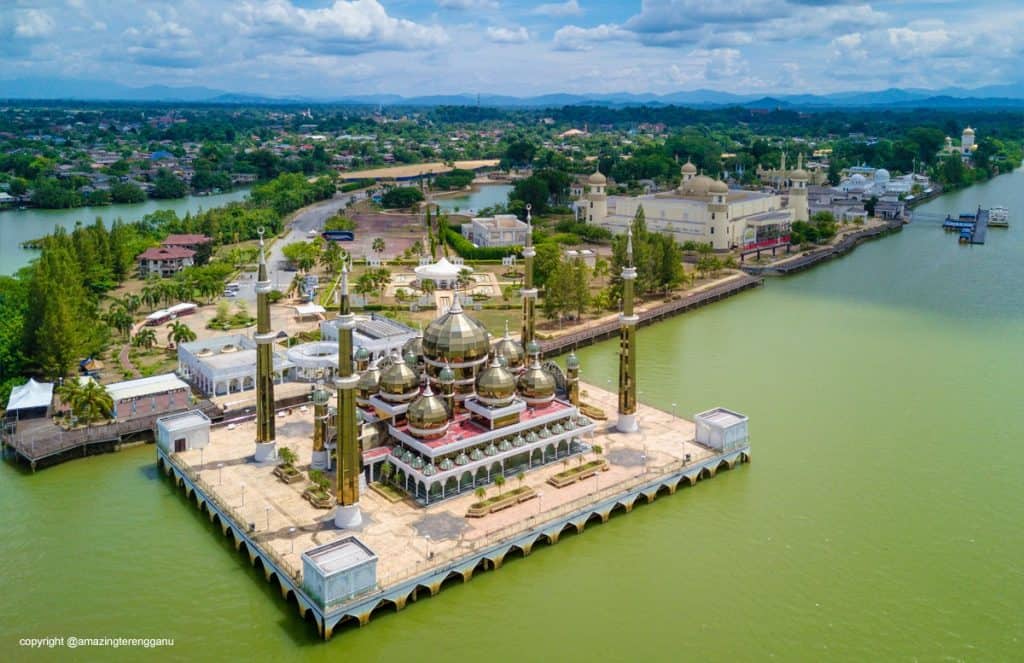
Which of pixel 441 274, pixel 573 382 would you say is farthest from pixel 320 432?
pixel 441 274

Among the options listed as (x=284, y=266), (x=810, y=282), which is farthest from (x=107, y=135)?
(x=810, y=282)

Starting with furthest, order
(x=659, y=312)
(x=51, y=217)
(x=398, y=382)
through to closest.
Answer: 1. (x=51, y=217)
2. (x=659, y=312)
3. (x=398, y=382)

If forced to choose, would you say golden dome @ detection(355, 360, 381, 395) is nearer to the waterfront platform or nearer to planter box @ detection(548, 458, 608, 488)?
the waterfront platform

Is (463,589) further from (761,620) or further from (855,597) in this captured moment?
(855,597)

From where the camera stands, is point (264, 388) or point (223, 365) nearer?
point (264, 388)

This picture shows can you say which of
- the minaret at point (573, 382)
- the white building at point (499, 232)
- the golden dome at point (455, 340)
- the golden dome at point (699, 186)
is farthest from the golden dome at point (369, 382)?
the golden dome at point (699, 186)

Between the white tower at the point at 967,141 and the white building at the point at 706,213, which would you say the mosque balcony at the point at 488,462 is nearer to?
the white building at the point at 706,213

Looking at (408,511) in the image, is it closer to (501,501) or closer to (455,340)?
(501,501)
